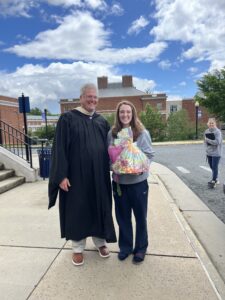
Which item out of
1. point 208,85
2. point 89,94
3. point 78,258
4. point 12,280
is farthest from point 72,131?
point 208,85

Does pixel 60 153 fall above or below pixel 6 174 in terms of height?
above

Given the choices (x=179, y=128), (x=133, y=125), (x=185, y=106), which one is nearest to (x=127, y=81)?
(x=185, y=106)

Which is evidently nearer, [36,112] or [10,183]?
[10,183]

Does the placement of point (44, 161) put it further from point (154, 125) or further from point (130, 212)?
point (154, 125)

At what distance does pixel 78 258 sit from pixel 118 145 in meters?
1.32

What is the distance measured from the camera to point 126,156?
10.3 feet

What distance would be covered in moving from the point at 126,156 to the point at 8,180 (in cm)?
498

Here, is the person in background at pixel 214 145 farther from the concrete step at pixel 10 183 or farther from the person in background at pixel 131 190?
the concrete step at pixel 10 183

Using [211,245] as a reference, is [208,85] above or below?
above

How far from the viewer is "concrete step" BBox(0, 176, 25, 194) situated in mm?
6715

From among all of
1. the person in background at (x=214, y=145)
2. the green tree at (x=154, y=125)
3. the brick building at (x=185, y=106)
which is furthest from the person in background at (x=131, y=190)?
the brick building at (x=185, y=106)

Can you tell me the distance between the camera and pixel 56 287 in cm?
288

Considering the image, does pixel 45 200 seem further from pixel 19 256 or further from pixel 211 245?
pixel 211 245

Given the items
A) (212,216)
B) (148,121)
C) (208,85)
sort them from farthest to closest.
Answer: (148,121), (208,85), (212,216)
